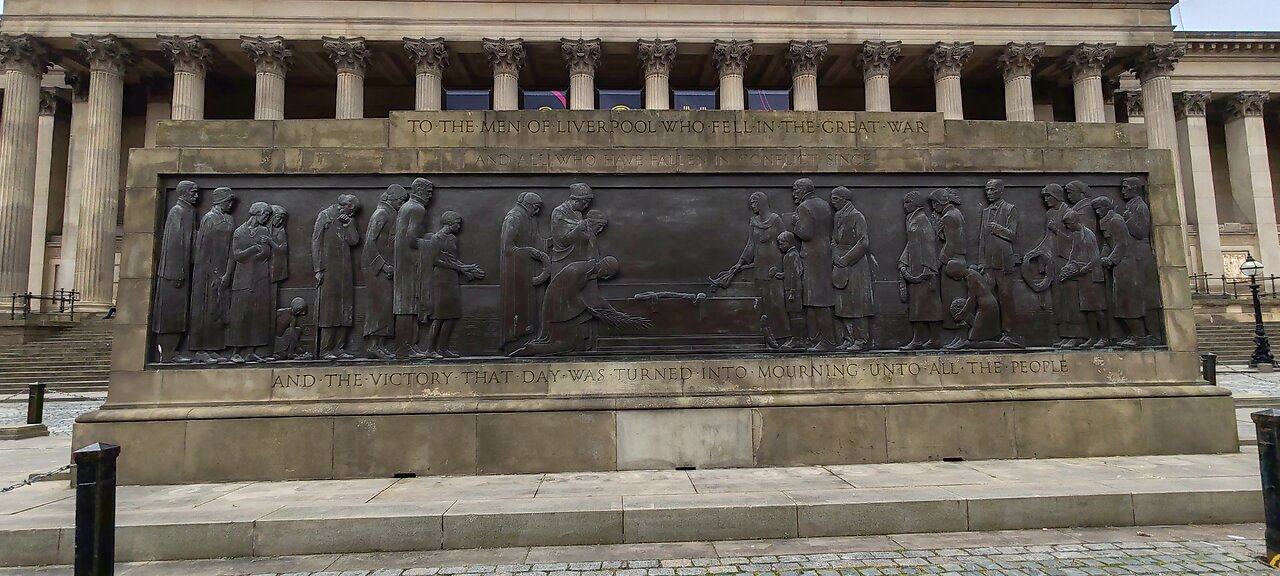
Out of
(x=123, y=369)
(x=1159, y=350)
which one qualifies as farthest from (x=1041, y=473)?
(x=123, y=369)

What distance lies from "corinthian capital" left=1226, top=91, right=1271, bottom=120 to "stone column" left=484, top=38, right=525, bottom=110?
47911 mm

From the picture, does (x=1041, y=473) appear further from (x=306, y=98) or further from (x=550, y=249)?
(x=306, y=98)

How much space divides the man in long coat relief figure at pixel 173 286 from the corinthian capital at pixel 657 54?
31.3 m

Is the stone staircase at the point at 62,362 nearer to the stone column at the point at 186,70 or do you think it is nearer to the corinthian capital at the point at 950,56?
the stone column at the point at 186,70

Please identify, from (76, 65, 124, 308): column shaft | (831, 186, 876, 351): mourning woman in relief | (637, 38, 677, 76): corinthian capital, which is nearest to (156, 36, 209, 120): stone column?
(76, 65, 124, 308): column shaft

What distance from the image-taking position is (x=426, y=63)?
36.9 metres

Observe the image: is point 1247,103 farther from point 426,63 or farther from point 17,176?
point 17,176

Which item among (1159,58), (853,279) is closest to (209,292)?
(853,279)

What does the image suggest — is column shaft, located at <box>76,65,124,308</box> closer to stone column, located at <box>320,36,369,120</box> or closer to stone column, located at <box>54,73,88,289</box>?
stone column, located at <box>54,73,88,289</box>

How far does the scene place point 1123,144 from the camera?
1012 cm

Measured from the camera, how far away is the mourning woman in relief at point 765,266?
9.53m

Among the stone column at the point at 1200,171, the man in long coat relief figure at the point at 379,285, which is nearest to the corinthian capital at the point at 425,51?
the man in long coat relief figure at the point at 379,285

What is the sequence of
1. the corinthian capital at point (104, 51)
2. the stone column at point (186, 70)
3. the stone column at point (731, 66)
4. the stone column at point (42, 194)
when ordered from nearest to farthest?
1. the corinthian capital at point (104, 51)
2. the stone column at point (186, 70)
3. the stone column at point (731, 66)
4. the stone column at point (42, 194)

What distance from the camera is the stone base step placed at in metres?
6.41
